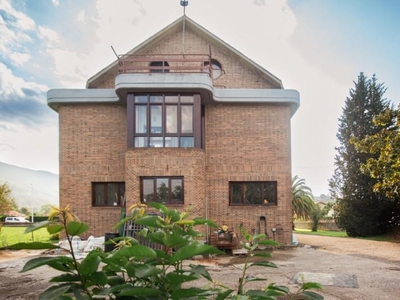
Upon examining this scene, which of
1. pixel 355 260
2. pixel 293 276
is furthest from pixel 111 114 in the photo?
pixel 355 260

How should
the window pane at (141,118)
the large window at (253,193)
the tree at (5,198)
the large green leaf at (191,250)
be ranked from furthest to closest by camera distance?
the tree at (5,198) → the large window at (253,193) → the window pane at (141,118) → the large green leaf at (191,250)

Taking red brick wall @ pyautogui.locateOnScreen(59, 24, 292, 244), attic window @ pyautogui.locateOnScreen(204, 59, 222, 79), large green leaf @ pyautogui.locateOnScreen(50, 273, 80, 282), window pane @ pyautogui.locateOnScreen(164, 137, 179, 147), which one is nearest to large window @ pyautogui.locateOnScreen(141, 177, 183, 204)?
window pane @ pyautogui.locateOnScreen(164, 137, 179, 147)

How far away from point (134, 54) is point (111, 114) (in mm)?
3151

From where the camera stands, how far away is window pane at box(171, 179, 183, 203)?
43.0 feet

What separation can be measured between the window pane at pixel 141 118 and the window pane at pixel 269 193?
5716mm

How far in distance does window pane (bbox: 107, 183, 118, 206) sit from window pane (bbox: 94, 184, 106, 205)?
26 cm

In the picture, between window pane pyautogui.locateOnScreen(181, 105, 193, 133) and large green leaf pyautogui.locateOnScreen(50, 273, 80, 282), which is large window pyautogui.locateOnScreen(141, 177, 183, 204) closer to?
window pane pyautogui.locateOnScreen(181, 105, 193, 133)

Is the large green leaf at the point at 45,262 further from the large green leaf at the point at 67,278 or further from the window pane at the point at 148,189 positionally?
the window pane at the point at 148,189

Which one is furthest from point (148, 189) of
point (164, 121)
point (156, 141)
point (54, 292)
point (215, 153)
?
point (54, 292)

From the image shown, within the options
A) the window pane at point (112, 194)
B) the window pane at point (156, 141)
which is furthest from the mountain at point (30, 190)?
the window pane at point (156, 141)

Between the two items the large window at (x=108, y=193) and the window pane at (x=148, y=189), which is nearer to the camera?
the window pane at (x=148, y=189)

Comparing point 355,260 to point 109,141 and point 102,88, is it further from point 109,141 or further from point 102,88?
point 102,88

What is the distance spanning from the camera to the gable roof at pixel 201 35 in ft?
51.2

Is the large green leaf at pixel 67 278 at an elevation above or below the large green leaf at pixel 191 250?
below
